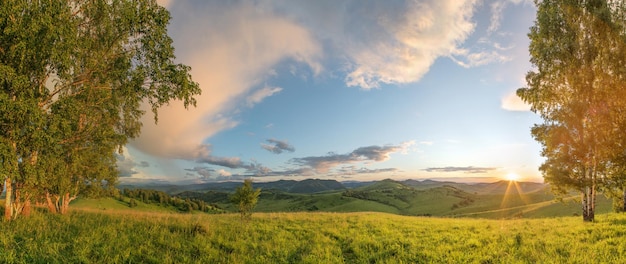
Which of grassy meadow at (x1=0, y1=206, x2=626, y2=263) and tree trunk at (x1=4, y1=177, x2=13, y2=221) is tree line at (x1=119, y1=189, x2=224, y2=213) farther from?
grassy meadow at (x1=0, y1=206, x2=626, y2=263)

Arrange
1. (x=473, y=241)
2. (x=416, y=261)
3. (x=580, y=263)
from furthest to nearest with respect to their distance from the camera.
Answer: (x=473, y=241)
(x=416, y=261)
(x=580, y=263)

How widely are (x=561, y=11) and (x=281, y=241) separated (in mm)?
30037

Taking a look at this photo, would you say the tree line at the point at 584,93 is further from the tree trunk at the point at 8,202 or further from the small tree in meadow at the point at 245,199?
the tree trunk at the point at 8,202

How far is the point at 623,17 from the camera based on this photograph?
24.6 m

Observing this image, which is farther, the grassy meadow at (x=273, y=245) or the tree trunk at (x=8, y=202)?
the tree trunk at (x=8, y=202)

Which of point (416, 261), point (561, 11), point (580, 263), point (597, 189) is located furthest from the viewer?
point (561, 11)

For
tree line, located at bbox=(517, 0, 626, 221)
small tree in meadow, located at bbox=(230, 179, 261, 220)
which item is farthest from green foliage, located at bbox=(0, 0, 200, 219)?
tree line, located at bbox=(517, 0, 626, 221)

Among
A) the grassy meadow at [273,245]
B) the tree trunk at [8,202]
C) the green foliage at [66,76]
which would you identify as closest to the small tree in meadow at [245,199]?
the grassy meadow at [273,245]

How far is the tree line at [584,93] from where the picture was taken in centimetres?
2339

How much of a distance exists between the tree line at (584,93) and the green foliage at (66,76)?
2917 cm

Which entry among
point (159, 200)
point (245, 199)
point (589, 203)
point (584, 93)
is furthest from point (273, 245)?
point (159, 200)

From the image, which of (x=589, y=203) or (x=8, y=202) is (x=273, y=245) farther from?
(x=589, y=203)

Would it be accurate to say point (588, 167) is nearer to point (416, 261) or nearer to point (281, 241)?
point (416, 261)

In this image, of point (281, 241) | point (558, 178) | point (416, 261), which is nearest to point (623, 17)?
point (558, 178)
